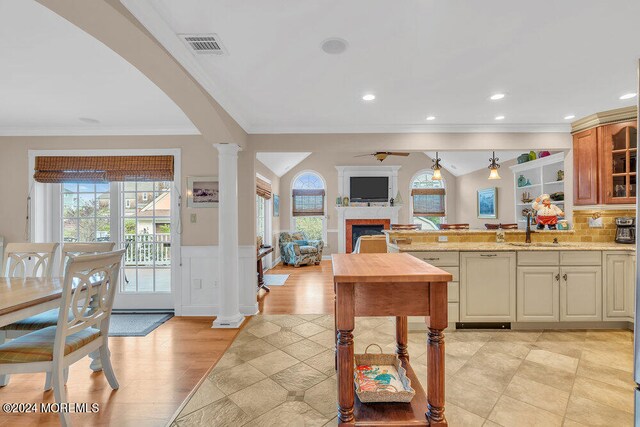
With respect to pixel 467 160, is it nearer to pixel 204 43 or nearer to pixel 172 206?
pixel 172 206

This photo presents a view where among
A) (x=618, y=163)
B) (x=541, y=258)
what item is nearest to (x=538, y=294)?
(x=541, y=258)

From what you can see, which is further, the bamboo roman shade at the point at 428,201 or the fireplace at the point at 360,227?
the bamboo roman shade at the point at 428,201

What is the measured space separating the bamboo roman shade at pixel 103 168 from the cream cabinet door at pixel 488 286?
3805mm

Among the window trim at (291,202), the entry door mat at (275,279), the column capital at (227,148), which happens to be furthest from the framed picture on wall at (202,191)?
the window trim at (291,202)

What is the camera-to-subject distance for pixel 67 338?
190 centimetres

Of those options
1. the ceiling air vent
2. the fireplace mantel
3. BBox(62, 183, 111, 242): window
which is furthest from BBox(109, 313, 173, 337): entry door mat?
the fireplace mantel

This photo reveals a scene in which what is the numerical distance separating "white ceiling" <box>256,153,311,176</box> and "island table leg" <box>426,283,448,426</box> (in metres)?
4.95

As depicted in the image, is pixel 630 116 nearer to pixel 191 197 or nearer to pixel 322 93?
pixel 322 93

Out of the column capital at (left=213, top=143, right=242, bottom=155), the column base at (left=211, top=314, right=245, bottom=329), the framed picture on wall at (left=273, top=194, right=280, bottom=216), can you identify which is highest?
the column capital at (left=213, top=143, right=242, bottom=155)

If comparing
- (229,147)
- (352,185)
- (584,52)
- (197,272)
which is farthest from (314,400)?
(352,185)

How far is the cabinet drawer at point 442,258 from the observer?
312 cm

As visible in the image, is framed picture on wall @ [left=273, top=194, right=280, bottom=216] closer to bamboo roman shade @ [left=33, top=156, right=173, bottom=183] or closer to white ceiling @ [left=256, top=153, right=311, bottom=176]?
white ceiling @ [left=256, top=153, right=311, bottom=176]

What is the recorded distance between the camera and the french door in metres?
3.91

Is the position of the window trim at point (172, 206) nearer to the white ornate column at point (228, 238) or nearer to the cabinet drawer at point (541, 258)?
the white ornate column at point (228, 238)
